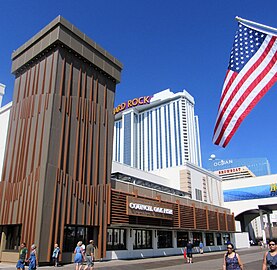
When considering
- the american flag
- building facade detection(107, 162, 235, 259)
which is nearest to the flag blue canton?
the american flag

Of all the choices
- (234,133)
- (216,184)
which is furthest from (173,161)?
(234,133)

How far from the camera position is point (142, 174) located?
4216 cm

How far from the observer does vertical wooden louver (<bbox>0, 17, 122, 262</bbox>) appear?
70.4 ft

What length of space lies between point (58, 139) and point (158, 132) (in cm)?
12975

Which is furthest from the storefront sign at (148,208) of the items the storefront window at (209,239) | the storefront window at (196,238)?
the storefront window at (209,239)

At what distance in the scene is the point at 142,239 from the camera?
30234mm

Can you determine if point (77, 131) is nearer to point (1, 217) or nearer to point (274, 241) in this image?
point (1, 217)

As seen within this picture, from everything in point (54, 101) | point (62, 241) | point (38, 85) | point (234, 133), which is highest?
point (38, 85)

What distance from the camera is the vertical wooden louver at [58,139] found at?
2147 cm

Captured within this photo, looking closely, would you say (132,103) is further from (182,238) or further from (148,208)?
(148,208)

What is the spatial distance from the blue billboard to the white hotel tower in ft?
213

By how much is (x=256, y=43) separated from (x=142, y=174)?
1286 inches

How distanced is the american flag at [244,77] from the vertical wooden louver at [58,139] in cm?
1414

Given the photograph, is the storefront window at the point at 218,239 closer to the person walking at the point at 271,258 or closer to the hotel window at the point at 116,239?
the hotel window at the point at 116,239
